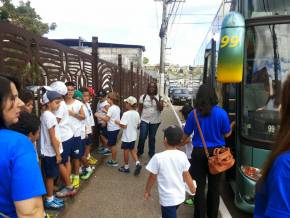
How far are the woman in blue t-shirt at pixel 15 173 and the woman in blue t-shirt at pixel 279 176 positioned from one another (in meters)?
1.07

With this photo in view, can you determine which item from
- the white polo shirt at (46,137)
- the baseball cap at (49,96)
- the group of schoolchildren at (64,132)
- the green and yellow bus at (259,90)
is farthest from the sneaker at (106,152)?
the green and yellow bus at (259,90)

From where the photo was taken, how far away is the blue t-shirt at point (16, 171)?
1.81m

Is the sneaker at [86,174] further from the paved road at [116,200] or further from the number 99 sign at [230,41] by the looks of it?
the number 99 sign at [230,41]

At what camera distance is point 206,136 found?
4809 millimetres

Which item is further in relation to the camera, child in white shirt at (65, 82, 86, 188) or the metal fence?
child in white shirt at (65, 82, 86, 188)

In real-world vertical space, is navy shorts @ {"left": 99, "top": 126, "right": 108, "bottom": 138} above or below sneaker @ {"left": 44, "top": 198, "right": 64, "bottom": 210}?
above

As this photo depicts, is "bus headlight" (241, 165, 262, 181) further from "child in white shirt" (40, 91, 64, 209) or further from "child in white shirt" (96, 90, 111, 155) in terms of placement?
"child in white shirt" (96, 90, 111, 155)

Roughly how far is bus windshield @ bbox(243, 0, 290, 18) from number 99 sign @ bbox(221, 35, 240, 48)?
4.15 ft

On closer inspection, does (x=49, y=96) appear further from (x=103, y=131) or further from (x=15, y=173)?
A: (x=103, y=131)

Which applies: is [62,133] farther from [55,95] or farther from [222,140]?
[222,140]

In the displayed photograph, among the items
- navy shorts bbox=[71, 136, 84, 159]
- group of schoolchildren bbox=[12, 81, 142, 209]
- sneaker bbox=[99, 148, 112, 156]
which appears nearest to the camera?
group of schoolchildren bbox=[12, 81, 142, 209]

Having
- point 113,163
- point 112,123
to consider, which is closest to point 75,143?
point 112,123

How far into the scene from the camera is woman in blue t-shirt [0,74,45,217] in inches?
71.4

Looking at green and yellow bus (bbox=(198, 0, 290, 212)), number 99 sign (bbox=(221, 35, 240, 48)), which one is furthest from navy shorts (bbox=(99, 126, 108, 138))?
number 99 sign (bbox=(221, 35, 240, 48))
